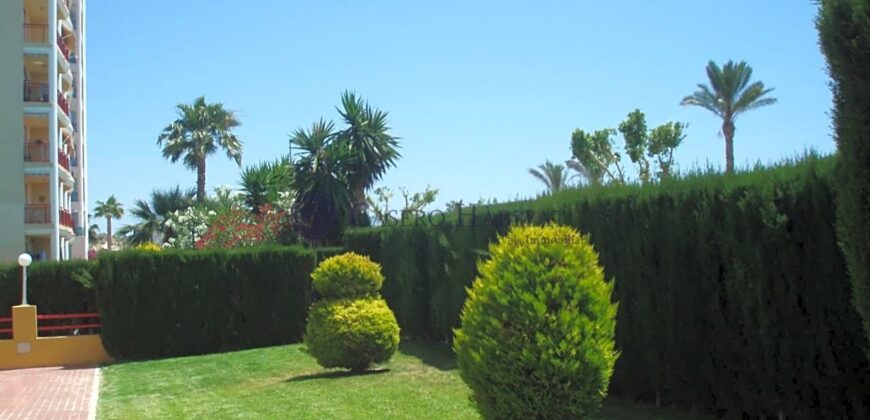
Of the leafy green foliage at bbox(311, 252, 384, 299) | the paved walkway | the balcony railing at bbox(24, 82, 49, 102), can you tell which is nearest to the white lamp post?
the paved walkway

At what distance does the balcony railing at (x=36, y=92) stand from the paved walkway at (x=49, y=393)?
19041mm

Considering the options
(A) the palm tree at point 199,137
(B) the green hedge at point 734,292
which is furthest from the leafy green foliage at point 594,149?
(B) the green hedge at point 734,292

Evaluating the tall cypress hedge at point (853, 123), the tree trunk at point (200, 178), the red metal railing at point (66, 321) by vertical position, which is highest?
the tree trunk at point (200, 178)

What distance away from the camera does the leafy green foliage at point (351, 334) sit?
1260 cm

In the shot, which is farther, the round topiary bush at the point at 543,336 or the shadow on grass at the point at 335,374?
the shadow on grass at the point at 335,374

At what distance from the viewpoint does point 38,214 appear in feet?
109

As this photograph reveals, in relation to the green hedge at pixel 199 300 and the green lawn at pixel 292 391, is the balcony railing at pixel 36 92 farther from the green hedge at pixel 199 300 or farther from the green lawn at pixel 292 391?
the green lawn at pixel 292 391

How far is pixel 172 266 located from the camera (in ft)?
62.5

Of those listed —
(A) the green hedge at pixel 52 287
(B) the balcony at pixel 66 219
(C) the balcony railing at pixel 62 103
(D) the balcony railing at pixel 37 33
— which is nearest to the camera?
(A) the green hedge at pixel 52 287

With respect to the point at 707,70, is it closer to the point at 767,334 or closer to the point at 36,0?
the point at 36,0

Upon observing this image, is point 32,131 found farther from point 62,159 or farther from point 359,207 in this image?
point 359,207

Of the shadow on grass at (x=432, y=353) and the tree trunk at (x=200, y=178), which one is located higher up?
the tree trunk at (x=200, y=178)

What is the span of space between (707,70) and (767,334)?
126 ft

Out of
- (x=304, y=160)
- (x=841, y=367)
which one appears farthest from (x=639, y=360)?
(x=304, y=160)
